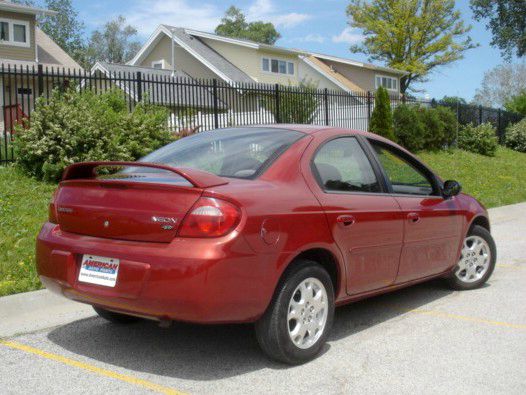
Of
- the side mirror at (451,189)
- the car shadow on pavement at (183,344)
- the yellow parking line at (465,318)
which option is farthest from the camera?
the side mirror at (451,189)

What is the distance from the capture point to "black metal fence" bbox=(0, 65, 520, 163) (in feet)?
39.1

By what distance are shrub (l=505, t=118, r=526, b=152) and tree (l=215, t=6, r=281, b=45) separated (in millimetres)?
63897

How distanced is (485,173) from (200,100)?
976cm

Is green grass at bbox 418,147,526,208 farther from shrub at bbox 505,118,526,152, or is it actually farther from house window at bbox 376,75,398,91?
house window at bbox 376,75,398,91

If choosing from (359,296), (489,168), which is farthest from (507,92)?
(359,296)

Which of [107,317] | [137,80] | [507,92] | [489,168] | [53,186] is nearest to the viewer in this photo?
[107,317]

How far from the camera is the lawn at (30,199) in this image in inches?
241

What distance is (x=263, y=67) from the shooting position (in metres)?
40.9

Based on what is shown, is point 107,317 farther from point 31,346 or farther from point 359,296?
point 359,296

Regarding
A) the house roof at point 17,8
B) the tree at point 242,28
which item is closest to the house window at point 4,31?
the house roof at point 17,8

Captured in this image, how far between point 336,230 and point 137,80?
9.72 m

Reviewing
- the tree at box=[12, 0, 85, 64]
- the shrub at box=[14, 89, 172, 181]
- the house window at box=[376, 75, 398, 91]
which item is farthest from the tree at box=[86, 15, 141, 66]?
the shrub at box=[14, 89, 172, 181]

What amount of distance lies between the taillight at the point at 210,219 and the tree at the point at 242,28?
89.6m

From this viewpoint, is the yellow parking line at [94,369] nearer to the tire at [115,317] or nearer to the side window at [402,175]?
the tire at [115,317]
